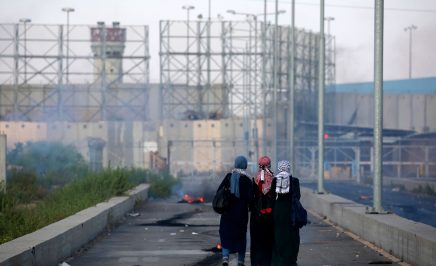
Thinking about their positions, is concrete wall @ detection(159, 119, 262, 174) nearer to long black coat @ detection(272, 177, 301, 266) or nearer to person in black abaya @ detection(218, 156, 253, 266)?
person in black abaya @ detection(218, 156, 253, 266)

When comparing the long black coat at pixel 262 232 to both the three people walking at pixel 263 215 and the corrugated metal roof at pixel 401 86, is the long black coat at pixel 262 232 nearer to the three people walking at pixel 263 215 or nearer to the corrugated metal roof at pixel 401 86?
the three people walking at pixel 263 215

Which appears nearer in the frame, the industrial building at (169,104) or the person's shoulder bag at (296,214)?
the person's shoulder bag at (296,214)

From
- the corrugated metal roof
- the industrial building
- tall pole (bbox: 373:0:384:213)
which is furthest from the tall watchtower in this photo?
tall pole (bbox: 373:0:384:213)

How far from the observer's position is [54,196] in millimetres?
33375

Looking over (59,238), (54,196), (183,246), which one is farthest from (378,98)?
(54,196)

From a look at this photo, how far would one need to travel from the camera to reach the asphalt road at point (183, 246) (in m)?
19.3

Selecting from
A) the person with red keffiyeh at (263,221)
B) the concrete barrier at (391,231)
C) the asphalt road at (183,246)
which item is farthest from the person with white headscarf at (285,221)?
the asphalt road at (183,246)

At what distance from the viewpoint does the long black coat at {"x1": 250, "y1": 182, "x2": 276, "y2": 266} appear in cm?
1605

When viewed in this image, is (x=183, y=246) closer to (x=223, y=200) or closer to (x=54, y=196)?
(x=223, y=200)

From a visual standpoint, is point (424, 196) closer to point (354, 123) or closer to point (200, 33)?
point (200, 33)

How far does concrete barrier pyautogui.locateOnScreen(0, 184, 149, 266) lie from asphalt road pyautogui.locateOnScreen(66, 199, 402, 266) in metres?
0.25

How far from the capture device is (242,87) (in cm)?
9031

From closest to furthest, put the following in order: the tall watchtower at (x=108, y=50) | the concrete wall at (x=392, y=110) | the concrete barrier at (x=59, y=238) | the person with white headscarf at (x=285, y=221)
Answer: the concrete barrier at (x=59, y=238), the person with white headscarf at (x=285, y=221), the tall watchtower at (x=108, y=50), the concrete wall at (x=392, y=110)

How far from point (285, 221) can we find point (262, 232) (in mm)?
789
